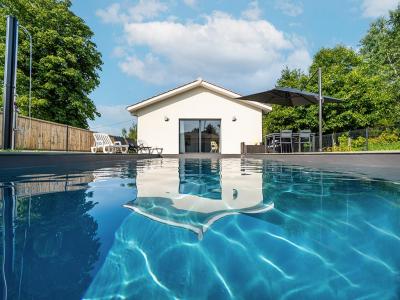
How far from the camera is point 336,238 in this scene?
1.59 m

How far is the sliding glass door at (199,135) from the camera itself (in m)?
15.5

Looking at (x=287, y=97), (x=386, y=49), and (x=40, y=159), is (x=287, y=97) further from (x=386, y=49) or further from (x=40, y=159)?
(x=386, y=49)

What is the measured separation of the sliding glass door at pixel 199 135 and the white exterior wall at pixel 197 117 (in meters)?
0.31

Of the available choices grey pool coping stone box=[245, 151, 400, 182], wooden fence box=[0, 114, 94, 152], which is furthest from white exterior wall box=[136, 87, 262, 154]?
grey pool coping stone box=[245, 151, 400, 182]

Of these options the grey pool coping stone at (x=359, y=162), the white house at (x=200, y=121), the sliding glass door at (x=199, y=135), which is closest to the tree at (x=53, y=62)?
the white house at (x=200, y=121)

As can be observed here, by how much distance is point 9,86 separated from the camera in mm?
6379

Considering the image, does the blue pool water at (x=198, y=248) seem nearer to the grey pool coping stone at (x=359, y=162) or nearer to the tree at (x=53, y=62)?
the grey pool coping stone at (x=359, y=162)

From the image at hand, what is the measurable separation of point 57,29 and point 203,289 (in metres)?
22.2

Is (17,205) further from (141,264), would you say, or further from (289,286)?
(289,286)

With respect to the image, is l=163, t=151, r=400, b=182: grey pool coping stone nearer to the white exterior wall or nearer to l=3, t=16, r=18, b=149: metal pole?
the white exterior wall

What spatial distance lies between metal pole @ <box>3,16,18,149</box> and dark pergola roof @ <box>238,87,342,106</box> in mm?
7929

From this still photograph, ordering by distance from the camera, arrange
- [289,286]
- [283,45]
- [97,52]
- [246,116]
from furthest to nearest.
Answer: [283,45] < [97,52] < [246,116] < [289,286]

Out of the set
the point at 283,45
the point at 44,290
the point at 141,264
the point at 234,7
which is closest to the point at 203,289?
the point at 141,264

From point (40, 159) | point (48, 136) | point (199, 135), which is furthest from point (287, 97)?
point (48, 136)
